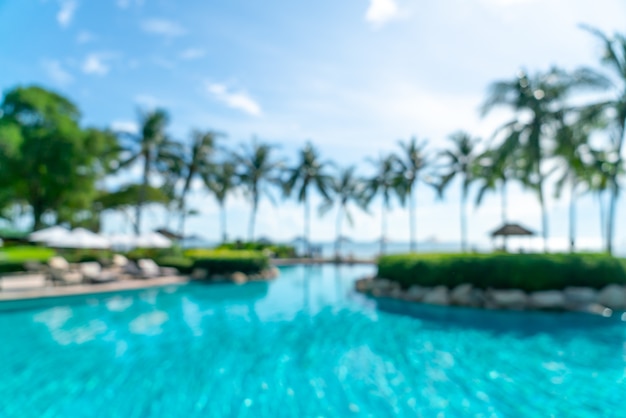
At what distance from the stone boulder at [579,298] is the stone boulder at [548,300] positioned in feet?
0.66

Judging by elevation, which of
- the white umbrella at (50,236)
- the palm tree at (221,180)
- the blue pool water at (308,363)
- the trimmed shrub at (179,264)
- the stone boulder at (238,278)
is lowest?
the stone boulder at (238,278)

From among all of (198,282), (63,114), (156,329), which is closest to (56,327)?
(156,329)

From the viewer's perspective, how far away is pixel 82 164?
3108 centimetres

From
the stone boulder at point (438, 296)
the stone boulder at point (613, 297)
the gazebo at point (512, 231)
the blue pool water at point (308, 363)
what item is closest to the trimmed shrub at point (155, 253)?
the blue pool water at point (308, 363)

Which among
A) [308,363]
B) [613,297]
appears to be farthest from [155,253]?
[613,297]

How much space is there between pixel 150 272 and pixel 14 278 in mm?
6496

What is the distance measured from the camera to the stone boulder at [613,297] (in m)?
12.5

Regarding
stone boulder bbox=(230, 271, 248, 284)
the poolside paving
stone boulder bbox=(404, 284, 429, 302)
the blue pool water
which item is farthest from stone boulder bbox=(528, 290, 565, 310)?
the poolside paving

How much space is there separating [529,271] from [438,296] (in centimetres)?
339

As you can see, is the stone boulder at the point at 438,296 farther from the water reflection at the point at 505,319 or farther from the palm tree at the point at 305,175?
the palm tree at the point at 305,175

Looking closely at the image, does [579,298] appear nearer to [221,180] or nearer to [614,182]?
[614,182]

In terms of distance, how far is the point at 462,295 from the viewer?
1364 cm

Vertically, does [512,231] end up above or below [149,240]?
above

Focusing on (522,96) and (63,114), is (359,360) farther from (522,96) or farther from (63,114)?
(63,114)
